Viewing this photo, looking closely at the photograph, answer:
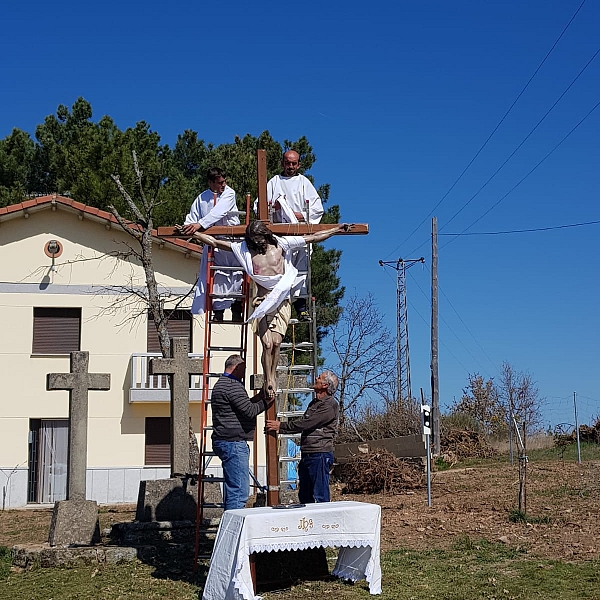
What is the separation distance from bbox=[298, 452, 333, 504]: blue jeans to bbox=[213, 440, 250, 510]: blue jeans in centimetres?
115

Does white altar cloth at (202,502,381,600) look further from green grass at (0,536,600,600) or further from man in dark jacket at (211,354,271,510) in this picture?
man in dark jacket at (211,354,271,510)

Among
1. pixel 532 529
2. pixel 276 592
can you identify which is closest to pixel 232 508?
pixel 276 592

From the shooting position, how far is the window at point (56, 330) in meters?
25.1

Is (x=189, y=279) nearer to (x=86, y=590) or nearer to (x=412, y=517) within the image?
(x=412, y=517)

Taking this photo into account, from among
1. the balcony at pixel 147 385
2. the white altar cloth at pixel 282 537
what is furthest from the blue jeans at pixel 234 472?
the balcony at pixel 147 385

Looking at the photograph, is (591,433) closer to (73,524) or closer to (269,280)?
(73,524)

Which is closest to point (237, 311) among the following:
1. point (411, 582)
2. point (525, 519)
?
point (411, 582)

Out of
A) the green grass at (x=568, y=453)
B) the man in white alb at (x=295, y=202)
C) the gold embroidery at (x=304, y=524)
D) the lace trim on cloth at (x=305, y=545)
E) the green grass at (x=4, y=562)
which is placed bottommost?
the green grass at (x=4, y=562)

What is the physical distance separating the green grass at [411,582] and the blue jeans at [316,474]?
1072 mm

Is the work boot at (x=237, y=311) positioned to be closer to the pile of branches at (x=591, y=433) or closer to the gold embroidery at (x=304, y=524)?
the gold embroidery at (x=304, y=524)

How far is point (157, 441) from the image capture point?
25.3 metres

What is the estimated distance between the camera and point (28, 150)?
103 feet

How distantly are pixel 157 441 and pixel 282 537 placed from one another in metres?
17.7

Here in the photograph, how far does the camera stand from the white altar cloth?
802cm
